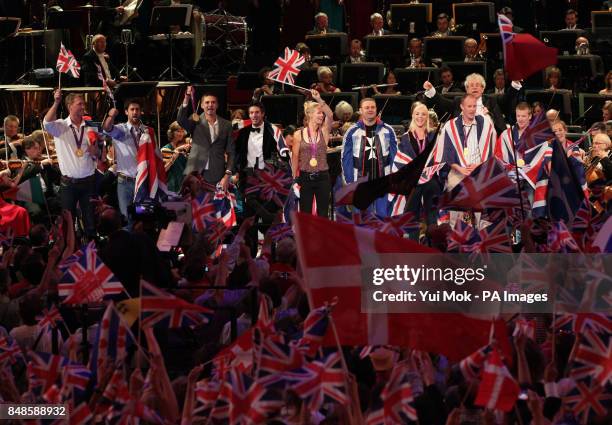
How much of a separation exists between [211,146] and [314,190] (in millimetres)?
1160

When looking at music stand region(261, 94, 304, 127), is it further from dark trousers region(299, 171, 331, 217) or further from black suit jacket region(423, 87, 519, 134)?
dark trousers region(299, 171, 331, 217)

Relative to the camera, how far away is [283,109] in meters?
17.4

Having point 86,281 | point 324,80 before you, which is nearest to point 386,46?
point 324,80

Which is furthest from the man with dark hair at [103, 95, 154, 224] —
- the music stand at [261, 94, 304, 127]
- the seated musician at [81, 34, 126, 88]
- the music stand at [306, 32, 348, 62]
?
the music stand at [306, 32, 348, 62]

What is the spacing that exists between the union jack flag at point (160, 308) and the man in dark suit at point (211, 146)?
6.56 metres

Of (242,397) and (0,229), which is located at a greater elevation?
(242,397)

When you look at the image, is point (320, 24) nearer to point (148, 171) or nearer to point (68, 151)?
point (148, 171)

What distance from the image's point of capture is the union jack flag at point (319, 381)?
6.09 m

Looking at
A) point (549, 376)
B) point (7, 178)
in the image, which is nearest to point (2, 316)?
point (549, 376)

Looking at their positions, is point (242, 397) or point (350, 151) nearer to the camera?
point (242, 397)

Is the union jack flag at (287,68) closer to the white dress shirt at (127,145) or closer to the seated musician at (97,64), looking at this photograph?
the white dress shirt at (127,145)

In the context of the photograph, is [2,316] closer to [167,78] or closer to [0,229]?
[0,229]

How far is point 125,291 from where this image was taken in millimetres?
8016

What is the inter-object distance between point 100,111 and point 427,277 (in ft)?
37.6
